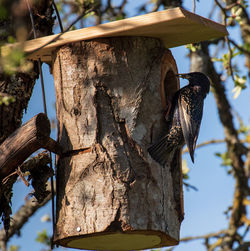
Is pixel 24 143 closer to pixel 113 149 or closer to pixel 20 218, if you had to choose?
pixel 113 149

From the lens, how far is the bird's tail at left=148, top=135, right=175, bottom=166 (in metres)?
3.58

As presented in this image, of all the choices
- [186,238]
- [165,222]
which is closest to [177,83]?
[165,222]

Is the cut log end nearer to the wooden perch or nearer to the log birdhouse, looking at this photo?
the log birdhouse

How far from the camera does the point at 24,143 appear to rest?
340 centimetres

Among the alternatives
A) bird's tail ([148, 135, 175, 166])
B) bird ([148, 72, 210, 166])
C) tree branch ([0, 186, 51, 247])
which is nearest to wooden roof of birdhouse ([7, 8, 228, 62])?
bird ([148, 72, 210, 166])

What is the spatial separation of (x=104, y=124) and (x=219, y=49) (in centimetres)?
307

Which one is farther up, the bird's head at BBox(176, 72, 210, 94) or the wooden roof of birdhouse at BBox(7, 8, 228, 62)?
the wooden roof of birdhouse at BBox(7, 8, 228, 62)

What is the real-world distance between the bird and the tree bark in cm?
7

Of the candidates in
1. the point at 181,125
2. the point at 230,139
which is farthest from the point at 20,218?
the point at 230,139

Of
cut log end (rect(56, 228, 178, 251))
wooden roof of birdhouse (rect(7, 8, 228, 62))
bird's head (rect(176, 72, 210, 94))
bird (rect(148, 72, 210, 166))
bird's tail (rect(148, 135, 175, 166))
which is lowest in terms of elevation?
cut log end (rect(56, 228, 178, 251))

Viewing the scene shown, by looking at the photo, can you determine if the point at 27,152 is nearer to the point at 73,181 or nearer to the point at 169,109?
the point at 73,181

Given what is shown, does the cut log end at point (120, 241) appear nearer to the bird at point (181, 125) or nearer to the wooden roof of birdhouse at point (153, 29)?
the bird at point (181, 125)

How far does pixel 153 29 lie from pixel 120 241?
5.05 ft

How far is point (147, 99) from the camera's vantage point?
3.76 meters
